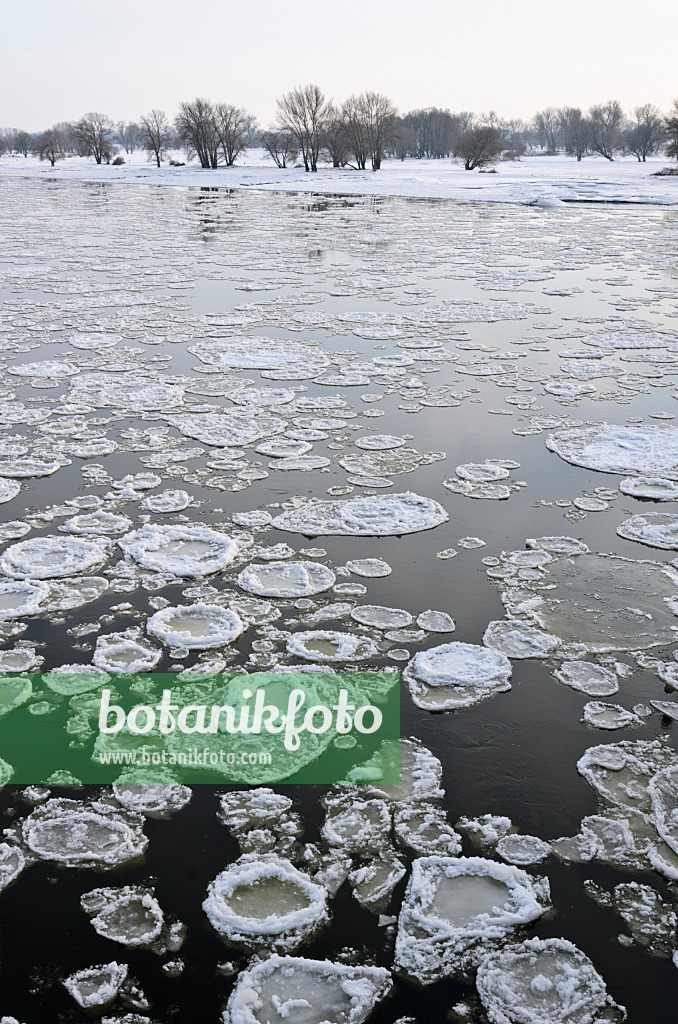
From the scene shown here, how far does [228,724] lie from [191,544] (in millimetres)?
1340

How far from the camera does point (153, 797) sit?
2271 millimetres

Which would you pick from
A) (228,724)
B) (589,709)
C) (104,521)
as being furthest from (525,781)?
(104,521)

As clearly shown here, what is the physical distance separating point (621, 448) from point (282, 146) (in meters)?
59.3

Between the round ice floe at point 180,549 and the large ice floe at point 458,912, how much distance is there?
6.18 ft

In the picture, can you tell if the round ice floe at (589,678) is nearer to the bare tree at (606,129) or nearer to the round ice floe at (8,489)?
the round ice floe at (8,489)

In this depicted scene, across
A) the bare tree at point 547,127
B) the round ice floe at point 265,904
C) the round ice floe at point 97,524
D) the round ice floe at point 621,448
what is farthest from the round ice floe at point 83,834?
the bare tree at point 547,127

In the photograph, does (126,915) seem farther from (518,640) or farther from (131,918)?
(518,640)

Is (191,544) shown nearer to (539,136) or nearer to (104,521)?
(104,521)

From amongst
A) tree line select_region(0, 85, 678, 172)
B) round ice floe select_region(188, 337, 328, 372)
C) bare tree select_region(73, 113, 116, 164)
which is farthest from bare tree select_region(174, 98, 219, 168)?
round ice floe select_region(188, 337, 328, 372)

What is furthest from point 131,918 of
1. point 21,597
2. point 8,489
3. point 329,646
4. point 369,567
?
point 8,489

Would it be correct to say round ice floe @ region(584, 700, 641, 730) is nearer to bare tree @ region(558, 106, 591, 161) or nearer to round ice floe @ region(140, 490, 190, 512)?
round ice floe @ region(140, 490, 190, 512)

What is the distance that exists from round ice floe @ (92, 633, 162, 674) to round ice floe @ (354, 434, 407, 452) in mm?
2424

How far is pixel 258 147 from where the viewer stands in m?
113

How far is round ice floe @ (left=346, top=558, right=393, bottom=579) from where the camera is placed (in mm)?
3473
